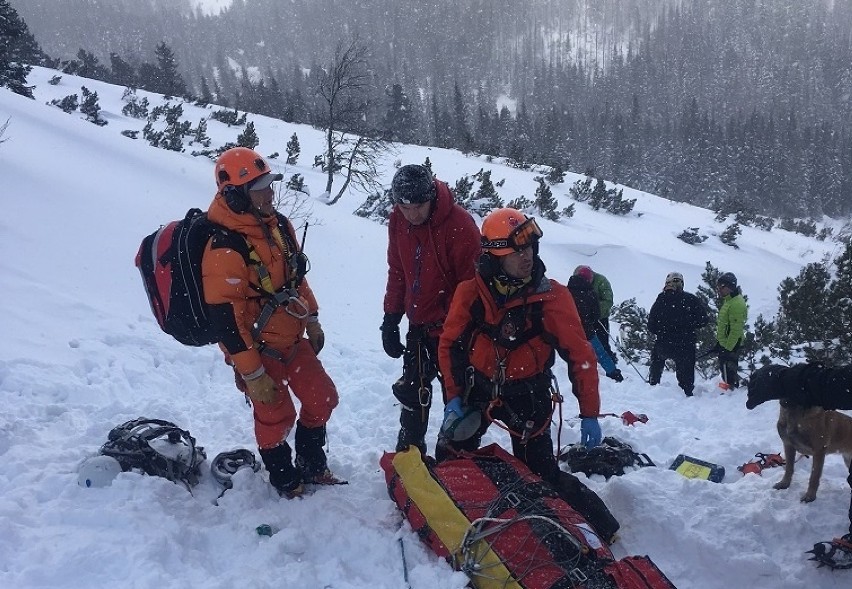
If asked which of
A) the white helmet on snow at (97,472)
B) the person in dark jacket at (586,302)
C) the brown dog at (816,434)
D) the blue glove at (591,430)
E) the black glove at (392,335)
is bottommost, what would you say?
the person in dark jacket at (586,302)

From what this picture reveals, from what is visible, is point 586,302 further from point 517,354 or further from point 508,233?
point 508,233

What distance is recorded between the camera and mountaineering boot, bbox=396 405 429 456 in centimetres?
386

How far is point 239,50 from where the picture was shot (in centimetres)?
10588

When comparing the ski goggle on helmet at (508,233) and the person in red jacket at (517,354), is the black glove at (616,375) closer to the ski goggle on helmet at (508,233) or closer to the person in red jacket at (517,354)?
the person in red jacket at (517,354)

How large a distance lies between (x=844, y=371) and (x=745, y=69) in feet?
325

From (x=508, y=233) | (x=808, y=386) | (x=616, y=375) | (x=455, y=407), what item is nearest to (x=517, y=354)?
(x=455, y=407)

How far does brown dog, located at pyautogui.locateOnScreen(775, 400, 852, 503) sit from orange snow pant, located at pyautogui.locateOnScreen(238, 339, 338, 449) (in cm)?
297

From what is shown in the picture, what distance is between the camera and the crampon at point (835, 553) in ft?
9.11

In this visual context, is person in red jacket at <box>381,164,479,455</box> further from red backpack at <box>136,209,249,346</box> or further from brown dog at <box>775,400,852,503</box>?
brown dog at <box>775,400,852,503</box>

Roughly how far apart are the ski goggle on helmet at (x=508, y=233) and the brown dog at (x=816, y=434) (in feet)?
6.81

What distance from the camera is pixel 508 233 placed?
2891mm

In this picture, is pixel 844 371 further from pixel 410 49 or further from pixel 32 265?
pixel 410 49

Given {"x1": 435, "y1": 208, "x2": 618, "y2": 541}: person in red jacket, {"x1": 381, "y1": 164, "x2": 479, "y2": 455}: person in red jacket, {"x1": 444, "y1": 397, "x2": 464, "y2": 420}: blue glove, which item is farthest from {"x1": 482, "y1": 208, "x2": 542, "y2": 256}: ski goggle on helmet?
{"x1": 444, "y1": 397, "x2": 464, "y2": 420}: blue glove

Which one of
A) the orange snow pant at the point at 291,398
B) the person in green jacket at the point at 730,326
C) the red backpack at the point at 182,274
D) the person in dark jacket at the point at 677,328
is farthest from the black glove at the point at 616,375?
the red backpack at the point at 182,274
